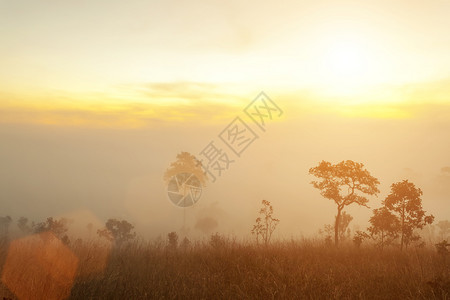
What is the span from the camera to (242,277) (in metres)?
9.94

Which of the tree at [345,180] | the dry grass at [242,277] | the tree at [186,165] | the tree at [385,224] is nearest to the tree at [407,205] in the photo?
the tree at [385,224]

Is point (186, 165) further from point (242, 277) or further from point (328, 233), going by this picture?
point (242, 277)

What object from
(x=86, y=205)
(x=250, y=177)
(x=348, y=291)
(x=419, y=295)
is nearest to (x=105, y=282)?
(x=348, y=291)

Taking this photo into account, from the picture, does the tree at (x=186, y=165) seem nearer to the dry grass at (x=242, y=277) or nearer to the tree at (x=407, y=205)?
the tree at (x=407, y=205)

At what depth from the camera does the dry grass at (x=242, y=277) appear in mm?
8367

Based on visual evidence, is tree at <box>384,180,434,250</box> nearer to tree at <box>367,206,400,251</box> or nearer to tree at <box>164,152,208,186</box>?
tree at <box>367,206,400,251</box>

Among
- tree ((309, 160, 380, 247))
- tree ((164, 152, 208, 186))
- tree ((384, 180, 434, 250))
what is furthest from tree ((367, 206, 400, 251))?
tree ((164, 152, 208, 186))

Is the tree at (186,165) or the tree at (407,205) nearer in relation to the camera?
the tree at (407,205)

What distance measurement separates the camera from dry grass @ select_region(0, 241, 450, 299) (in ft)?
27.5

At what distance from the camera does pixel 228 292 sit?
8516mm

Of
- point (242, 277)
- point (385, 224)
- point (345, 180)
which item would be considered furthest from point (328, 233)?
point (242, 277)

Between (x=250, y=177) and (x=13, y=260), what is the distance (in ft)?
516

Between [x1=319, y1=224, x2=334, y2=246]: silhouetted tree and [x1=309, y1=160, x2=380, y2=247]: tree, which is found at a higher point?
[x1=309, y1=160, x2=380, y2=247]: tree

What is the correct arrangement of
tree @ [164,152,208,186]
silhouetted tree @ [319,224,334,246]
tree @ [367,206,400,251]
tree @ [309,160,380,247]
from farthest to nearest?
tree @ [164,152,208,186]
tree @ [309,160,380,247]
tree @ [367,206,400,251]
silhouetted tree @ [319,224,334,246]
